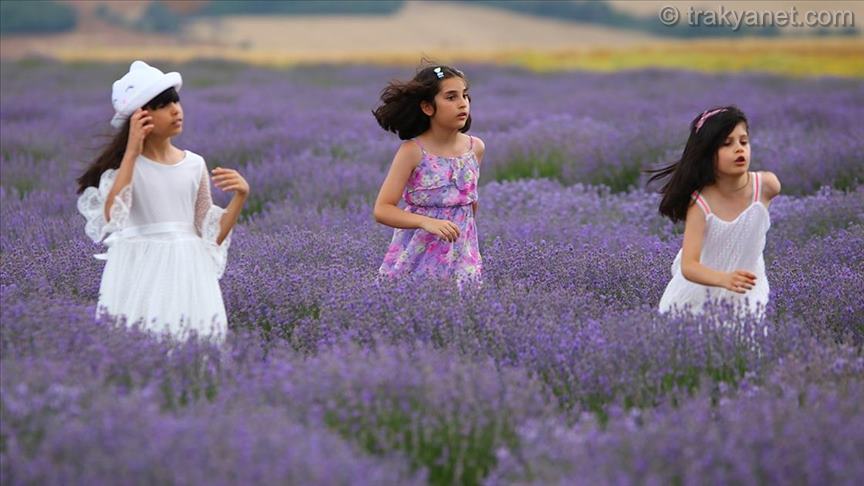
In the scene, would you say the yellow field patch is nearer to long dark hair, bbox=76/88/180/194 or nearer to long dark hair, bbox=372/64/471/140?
long dark hair, bbox=372/64/471/140

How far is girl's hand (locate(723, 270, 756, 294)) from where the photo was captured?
3469 millimetres

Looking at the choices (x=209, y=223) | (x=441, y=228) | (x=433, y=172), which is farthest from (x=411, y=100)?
(x=209, y=223)

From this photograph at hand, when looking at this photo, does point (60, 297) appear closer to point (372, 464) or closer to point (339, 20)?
point (372, 464)

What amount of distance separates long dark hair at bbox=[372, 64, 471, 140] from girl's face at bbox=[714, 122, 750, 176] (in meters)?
1.10

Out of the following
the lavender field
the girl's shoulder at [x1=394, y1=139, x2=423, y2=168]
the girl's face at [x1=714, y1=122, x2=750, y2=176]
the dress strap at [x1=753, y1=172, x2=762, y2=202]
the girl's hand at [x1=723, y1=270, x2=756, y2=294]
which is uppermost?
the girl's face at [x1=714, y1=122, x2=750, y2=176]

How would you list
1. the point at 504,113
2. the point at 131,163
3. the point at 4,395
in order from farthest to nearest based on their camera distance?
the point at 504,113 < the point at 131,163 < the point at 4,395

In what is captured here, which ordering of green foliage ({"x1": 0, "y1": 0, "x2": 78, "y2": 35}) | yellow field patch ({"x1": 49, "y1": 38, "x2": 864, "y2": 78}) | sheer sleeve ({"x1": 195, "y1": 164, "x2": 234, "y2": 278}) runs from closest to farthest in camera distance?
1. sheer sleeve ({"x1": 195, "y1": 164, "x2": 234, "y2": 278})
2. yellow field patch ({"x1": 49, "y1": 38, "x2": 864, "y2": 78})
3. green foliage ({"x1": 0, "y1": 0, "x2": 78, "y2": 35})

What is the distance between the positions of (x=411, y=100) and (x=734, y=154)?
128 cm

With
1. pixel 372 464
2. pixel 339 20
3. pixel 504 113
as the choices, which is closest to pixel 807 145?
pixel 504 113

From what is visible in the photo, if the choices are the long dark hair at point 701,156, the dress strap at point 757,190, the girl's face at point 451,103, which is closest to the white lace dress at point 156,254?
the girl's face at point 451,103

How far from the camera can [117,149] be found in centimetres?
362

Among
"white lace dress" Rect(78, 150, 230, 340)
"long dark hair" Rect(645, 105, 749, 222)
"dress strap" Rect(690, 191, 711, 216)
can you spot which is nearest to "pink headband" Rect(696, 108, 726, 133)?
"long dark hair" Rect(645, 105, 749, 222)

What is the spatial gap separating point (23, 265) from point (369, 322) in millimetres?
1577

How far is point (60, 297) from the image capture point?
3.89 m
